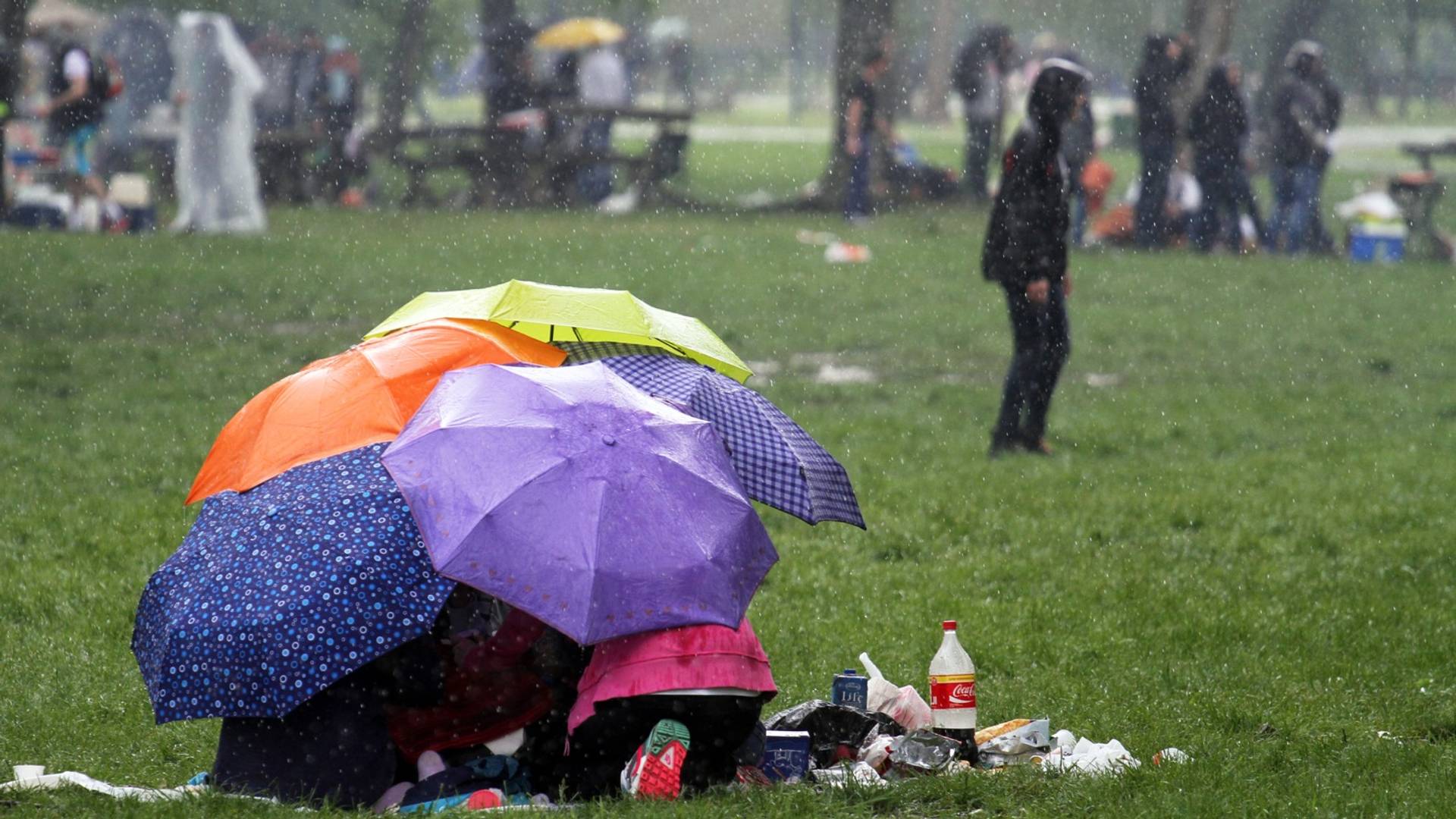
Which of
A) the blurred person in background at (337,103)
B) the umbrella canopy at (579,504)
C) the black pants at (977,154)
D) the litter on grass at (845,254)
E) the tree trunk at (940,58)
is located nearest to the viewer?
the umbrella canopy at (579,504)

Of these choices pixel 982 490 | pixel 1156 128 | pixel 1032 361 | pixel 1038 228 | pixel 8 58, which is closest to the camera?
pixel 982 490

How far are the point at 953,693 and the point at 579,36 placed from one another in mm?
22082

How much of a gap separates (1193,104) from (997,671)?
50.3 ft

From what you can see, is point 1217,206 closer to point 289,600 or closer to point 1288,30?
point 1288,30

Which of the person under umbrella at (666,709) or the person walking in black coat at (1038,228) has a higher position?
the person walking in black coat at (1038,228)

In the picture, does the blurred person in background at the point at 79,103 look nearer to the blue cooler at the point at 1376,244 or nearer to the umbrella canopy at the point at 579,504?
the blue cooler at the point at 1376,244

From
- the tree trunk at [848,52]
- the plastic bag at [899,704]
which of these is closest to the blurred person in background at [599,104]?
the tree trunk at [848,52]

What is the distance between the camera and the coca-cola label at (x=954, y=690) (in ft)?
16.2

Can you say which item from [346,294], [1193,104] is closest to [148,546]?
[346,294]

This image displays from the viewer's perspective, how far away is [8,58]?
61.6 ft

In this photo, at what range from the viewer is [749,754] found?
4.52 metres

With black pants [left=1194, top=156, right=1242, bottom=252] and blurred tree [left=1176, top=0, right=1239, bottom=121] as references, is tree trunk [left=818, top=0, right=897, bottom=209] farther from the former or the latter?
black pants [left=1194, top=156, right=1242, bottom=252]

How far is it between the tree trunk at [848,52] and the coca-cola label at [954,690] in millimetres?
17149

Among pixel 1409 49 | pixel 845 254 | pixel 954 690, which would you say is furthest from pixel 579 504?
pixel 1409 49
